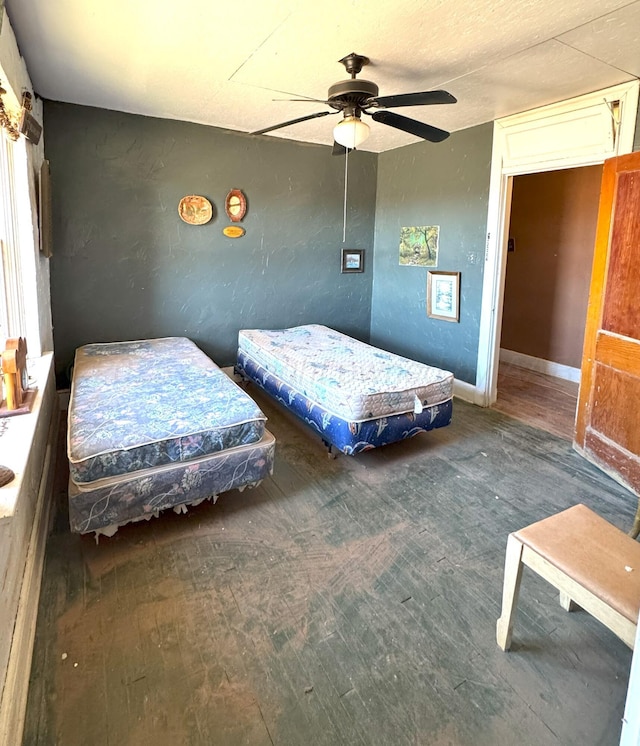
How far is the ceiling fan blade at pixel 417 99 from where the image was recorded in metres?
2.27

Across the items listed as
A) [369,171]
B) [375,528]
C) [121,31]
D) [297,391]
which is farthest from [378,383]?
[369,171]

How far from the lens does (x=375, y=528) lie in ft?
7.83

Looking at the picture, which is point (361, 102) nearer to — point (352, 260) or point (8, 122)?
point (8, 122)

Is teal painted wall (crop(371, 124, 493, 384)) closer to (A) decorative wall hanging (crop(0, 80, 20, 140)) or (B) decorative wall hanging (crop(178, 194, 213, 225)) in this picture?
(B) decorative wall hanging (crop(178, 194, 213, 225))

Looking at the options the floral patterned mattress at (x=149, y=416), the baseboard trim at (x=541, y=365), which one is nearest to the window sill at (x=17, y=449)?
the floral patterned mattress at (x=149, y=416)

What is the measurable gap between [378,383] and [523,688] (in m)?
1.88

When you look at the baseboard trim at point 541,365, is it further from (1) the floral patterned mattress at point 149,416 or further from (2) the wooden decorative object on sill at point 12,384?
(2) the wooden decorative object on sill at point 12,384

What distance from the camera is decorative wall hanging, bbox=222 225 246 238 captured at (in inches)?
172

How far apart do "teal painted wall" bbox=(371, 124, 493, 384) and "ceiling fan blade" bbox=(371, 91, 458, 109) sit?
181 centimetres

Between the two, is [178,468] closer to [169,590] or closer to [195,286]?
[169,590]

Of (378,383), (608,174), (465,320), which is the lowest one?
(378,383)

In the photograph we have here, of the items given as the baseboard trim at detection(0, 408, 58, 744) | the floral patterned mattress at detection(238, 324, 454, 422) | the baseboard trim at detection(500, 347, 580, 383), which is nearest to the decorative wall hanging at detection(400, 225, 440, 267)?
the floral patterned mattress at detection(238, 324, 454, 422)

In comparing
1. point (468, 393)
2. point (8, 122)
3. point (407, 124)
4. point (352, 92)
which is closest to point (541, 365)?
point (468, 393)

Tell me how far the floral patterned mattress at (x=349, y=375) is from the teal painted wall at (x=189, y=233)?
2.23 feet
